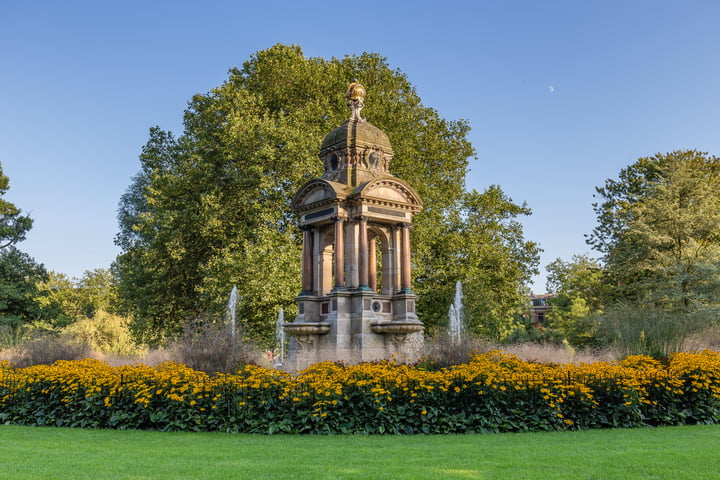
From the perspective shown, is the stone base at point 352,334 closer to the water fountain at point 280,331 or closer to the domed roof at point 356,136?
the domed roof at point 356,136

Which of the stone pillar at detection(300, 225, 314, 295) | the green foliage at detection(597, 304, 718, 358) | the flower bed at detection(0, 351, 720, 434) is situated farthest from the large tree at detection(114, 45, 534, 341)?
the flower bed at detection(0, 351, 720, 434)

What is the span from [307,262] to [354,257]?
6.18ft

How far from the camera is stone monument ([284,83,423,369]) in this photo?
655 inches

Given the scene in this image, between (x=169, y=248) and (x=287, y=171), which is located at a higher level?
(x=287, y=171)

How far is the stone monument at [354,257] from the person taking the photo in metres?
16.6

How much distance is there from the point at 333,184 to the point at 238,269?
780cm

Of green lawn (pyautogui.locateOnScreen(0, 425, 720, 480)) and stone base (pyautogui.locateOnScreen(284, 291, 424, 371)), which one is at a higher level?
stone base (pyautogui.locateOnScreen(284, 291, 424, 371))

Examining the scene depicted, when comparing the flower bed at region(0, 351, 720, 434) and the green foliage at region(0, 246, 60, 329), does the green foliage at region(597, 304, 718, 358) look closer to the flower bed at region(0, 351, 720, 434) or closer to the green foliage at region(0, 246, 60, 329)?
the flower bed at region(0, 351, 720, 434)

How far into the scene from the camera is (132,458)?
7.62m

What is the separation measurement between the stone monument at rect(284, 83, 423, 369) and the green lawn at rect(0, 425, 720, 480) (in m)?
6.86

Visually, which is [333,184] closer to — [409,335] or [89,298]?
[409,335]

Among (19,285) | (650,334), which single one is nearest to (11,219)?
Answer: (19,285)

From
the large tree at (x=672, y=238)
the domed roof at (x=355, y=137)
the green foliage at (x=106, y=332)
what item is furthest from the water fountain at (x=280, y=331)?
the large tree at (x=672, y=238)

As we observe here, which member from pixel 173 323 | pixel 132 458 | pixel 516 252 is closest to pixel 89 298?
pixel 173 323
